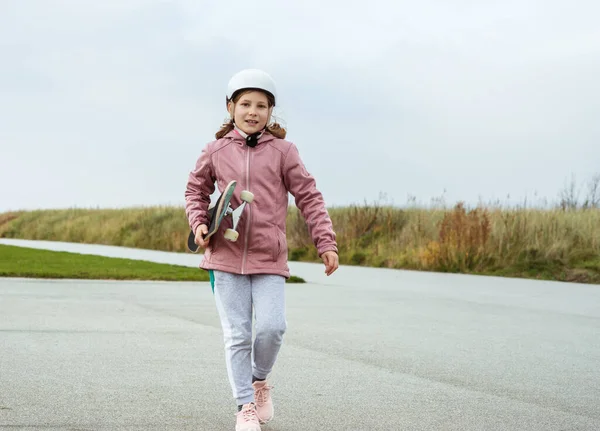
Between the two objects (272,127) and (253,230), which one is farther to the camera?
(272,127)

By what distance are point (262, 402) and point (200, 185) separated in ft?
3.73

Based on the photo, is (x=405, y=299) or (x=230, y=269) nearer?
(x=230, y=269)

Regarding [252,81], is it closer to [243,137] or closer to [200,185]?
[243,137]

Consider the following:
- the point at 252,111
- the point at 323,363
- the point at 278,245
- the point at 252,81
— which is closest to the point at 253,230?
the point at 278,245

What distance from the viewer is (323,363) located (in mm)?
6504

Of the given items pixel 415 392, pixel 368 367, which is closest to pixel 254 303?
pixel 415 392

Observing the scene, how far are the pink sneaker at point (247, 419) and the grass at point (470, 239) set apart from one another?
1244cm

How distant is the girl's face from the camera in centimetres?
450

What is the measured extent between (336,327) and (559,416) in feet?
12.7

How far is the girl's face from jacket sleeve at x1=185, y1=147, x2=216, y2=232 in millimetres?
258

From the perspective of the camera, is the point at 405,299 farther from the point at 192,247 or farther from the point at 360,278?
the point at 192,247

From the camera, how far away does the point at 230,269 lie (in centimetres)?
438

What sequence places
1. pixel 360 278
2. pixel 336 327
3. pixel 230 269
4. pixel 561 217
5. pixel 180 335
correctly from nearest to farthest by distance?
pixel 230 269
pixel 180 335
pixel 336 327
pixel 360 278
pixel 561 217

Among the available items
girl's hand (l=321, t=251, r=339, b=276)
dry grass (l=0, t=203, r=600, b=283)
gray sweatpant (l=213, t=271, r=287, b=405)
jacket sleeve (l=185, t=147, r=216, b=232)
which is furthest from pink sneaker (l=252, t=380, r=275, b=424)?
dry grass (l=0, t=203, r=600, b=283)
